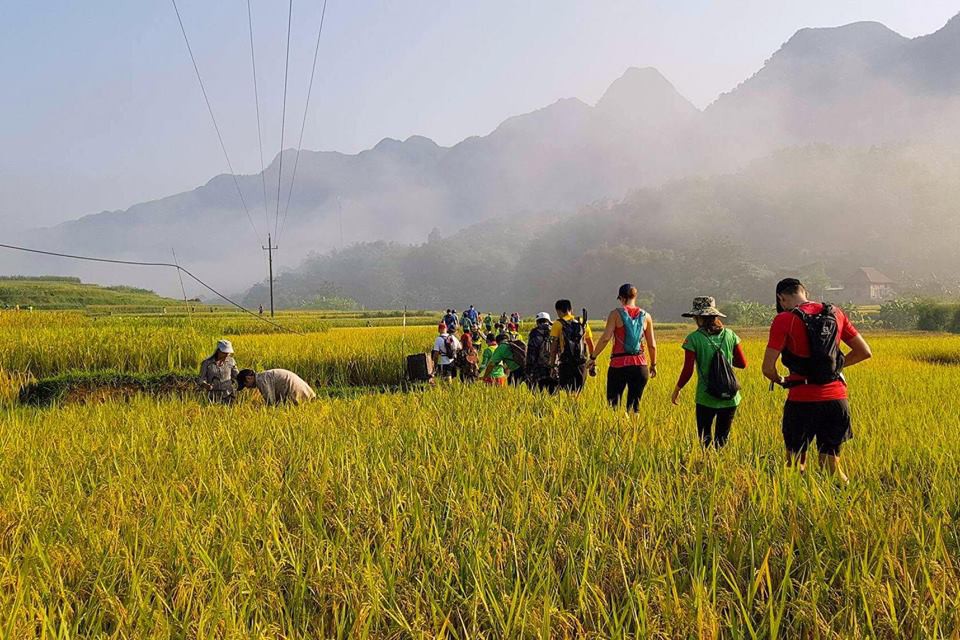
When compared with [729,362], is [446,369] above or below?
below

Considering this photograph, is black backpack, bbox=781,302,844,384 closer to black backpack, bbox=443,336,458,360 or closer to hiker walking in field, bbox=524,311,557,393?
hiker walking in field, bbox=524,311,557,393

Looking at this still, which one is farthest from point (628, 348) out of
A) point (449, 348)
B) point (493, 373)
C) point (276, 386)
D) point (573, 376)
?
point (449, 348)

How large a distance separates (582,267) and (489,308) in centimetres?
3517

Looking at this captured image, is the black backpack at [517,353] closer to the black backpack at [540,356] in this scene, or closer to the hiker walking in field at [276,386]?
the black backpack at [540,356]

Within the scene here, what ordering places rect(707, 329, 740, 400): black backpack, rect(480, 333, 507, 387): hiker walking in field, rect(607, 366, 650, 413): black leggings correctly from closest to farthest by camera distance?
1. rect(707, 329, 740, 400): black backpack
2. rect(607, 366, 650, 413): black leggings
3. rect(480, 333, 507, 387): hiker walking in field

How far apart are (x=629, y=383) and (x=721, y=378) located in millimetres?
1595

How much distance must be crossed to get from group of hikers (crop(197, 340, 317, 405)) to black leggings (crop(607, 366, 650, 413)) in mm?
3801

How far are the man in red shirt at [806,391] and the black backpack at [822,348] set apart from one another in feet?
0.07

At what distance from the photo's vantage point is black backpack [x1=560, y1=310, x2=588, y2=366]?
256 inches

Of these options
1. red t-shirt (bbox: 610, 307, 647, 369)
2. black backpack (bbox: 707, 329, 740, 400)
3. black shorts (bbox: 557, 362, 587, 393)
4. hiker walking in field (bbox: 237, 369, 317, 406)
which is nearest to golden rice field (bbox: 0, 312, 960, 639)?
black backpack (bbox: 707, 329, 740, 400)

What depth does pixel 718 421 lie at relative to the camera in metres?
4.64

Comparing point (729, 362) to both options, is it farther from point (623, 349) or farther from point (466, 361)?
point (466, 361)

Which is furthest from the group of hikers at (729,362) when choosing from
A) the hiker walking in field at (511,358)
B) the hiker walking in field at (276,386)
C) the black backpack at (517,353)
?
the hiker walking in field at (276,386)

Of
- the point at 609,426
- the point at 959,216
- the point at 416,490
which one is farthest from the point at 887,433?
the point at 959,216
